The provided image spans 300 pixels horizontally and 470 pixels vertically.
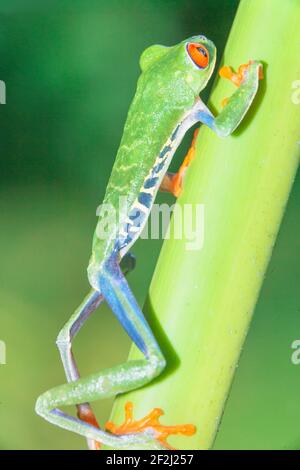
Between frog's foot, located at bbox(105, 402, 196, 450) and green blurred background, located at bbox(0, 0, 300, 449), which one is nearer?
frog's foot, located at bbox(105, 402, 196, 450)

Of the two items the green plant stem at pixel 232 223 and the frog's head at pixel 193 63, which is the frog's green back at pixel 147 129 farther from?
the green plant stem at pixel 232 223

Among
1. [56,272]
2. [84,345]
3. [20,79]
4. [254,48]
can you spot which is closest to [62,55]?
[20,79]

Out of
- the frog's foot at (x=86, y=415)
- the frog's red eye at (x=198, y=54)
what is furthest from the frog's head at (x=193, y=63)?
the frog's foot at (x=86, y=415)

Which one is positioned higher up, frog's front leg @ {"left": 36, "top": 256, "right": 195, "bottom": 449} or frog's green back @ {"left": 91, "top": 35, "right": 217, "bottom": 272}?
frog's green back @ {"left": 91, "top": 35, "right": 217, "bottom": 272}

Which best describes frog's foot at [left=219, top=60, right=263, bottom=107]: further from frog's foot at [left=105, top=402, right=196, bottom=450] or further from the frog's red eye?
the frog's red eye

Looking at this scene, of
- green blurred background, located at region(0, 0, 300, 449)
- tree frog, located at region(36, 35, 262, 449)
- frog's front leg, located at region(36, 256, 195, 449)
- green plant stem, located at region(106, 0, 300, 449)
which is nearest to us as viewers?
green plant stem, located at region(106, 0, 300, 449)

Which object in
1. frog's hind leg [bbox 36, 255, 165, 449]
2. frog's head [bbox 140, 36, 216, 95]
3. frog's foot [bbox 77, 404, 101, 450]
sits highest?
frog's head [bbox 140, 36, 216, 95]

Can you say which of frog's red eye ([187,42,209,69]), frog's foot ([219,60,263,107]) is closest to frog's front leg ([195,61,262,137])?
frog's foot ([219,60,263,107])

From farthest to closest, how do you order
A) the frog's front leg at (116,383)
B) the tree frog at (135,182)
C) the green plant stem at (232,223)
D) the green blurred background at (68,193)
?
1. the green blurred background at (68,193)
2. the tree frog at (135,182)
3. the frog's front leg at (116,383)
4. the green plant stem at (232,223)
